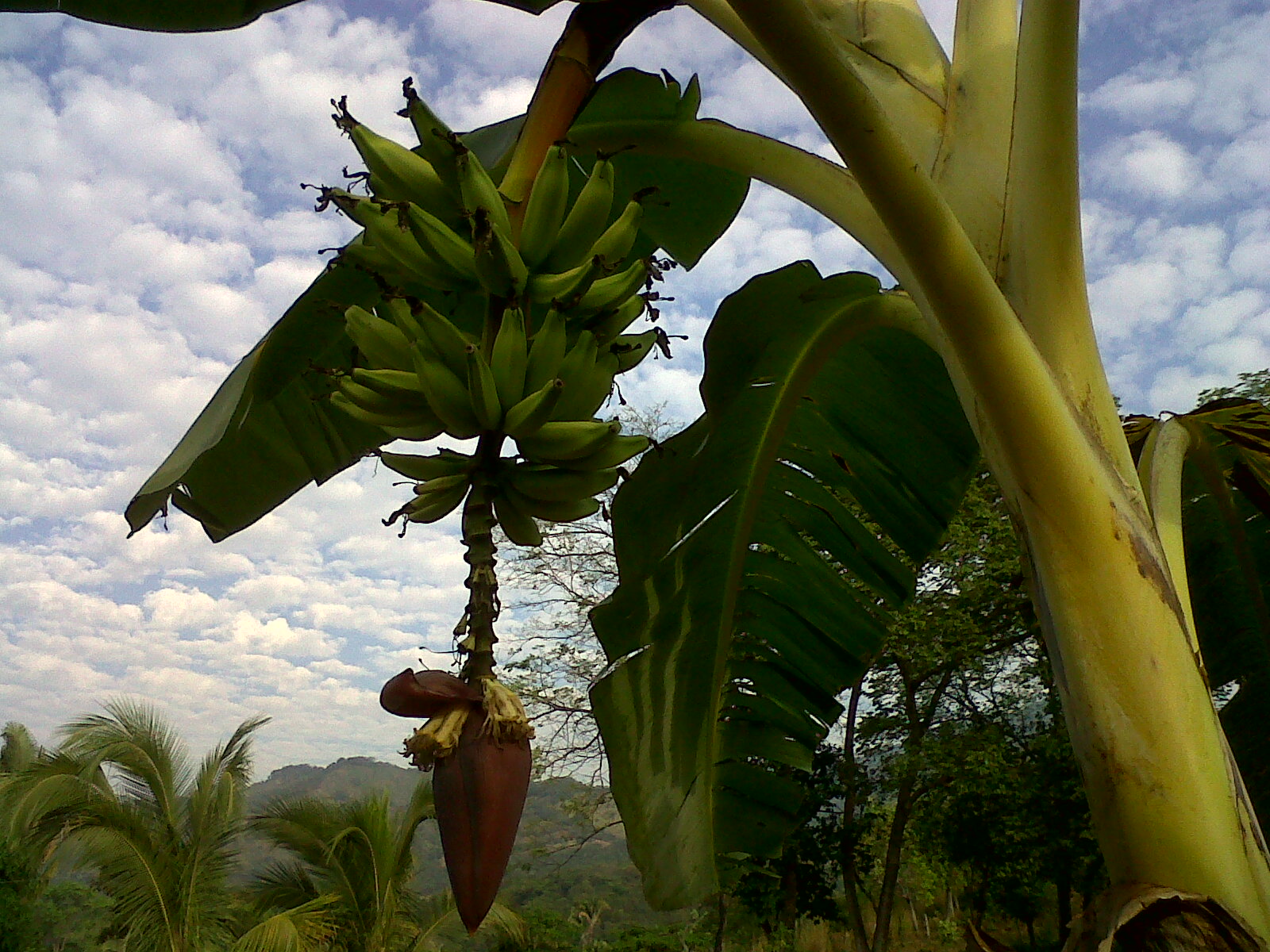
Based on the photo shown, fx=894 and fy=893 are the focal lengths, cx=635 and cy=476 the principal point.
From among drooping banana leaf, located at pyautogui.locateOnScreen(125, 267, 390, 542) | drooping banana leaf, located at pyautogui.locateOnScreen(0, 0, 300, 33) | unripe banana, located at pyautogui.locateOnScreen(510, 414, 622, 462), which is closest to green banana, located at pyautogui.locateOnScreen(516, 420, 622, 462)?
unripe banana, located at pyautogui.locateOnScreen(510, 414, 622, 462)

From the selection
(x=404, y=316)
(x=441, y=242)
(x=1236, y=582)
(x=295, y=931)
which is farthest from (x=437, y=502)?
(x=295, y=931)

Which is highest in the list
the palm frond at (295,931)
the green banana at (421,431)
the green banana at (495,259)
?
the green banana at (495,259)

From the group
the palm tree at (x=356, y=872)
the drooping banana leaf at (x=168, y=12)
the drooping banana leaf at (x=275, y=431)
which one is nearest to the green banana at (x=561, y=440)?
the drooping banana leaf at (x=275, y=431)

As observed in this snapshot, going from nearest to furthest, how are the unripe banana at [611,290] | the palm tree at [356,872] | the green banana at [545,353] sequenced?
the green banana at [545,353], the unripe banana at [611,290], the palm tree at [356,872]

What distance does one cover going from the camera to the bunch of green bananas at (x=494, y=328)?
35.3 inches

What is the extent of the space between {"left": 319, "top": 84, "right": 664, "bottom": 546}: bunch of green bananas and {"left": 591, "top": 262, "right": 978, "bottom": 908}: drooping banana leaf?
43 centimetres

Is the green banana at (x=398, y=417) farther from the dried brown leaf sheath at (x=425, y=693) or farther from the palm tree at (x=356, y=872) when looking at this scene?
the palm tree at (x=356, y=872)

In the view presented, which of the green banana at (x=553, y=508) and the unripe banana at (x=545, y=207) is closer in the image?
the green banana at (x=553, y=508)

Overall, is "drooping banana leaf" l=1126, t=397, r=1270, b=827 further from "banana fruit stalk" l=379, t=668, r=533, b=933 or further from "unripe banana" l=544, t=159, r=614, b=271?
"banana fruit stalk" l=379, t=668, r=533, b=933

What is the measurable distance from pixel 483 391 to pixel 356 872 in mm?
9285

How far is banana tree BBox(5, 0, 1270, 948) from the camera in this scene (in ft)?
3.03

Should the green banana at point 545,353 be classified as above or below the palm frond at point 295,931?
above

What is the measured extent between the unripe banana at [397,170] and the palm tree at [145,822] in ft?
26.4

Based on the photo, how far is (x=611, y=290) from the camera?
1080 mm
